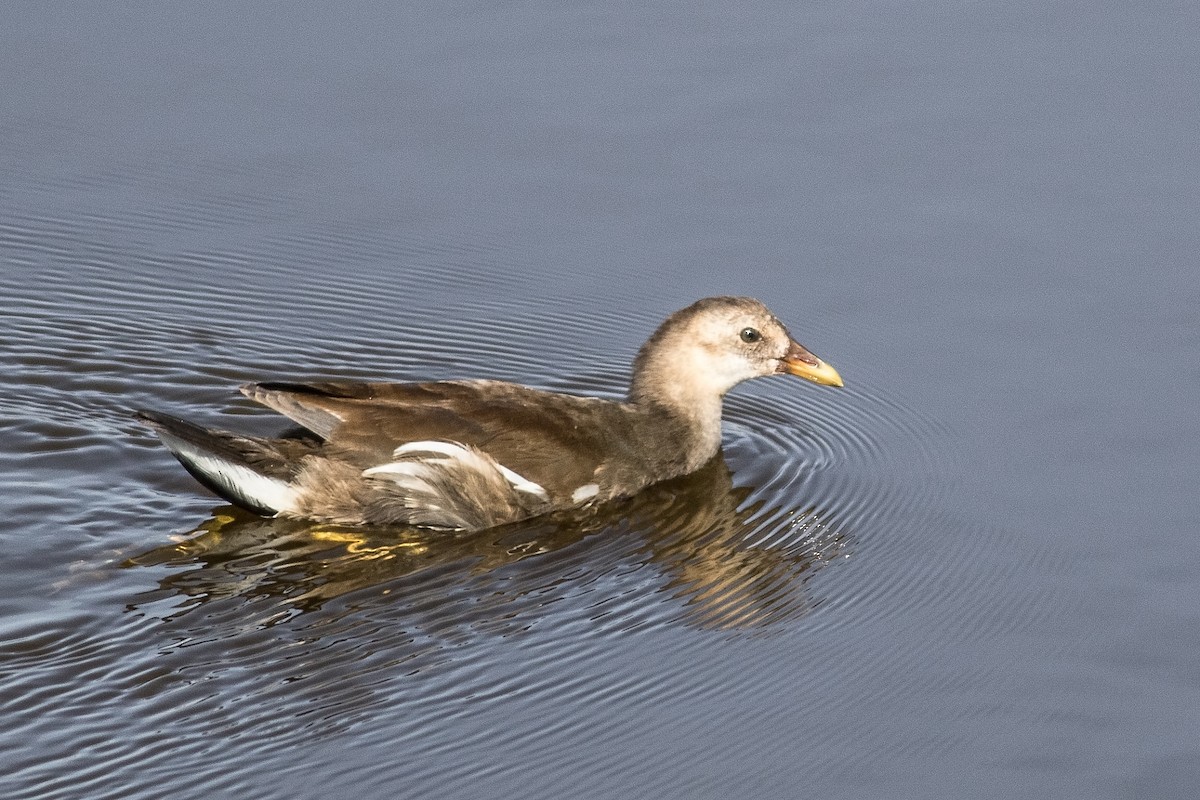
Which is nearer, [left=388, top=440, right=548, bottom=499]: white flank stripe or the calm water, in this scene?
the calm water

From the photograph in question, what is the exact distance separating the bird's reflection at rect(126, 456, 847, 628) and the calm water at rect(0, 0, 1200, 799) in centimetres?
2

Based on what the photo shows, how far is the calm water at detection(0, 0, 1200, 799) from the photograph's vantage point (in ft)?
20.4

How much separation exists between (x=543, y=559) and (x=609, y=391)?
1.75 meters

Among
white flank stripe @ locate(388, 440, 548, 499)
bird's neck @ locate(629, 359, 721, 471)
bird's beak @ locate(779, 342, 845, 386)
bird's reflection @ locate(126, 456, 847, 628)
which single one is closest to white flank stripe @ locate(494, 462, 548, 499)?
white flank stripe @ locate(388, 440, 548, 499)

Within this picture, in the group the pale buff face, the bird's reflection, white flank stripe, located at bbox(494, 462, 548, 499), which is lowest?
the bird's reflection

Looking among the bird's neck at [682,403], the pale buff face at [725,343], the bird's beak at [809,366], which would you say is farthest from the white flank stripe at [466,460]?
the bird's beak at [809,366]

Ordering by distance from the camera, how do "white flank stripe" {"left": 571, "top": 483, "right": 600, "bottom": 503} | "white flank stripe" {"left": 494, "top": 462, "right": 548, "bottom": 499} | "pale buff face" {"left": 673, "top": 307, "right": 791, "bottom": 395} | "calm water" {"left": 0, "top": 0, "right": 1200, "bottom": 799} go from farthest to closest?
"pale buff face" {"left": 673, "top": 307, "right": 791, "bottom": 395} → "white flank stripe" {"left": 571, "top": 483, "right": 600, "bottom": 503} → "white flank stripe" {"left": 494, "top": 462, "right": 548, "bottom": 499} → "calm water" {"left": 0, "top": 0, "right": 1200, "bottom": 799}

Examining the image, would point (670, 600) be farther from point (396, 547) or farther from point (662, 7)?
point (662, 7)

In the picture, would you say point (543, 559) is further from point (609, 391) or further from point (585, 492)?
point (609, 391)

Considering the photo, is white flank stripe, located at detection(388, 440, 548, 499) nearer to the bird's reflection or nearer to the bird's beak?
the bird's reflection

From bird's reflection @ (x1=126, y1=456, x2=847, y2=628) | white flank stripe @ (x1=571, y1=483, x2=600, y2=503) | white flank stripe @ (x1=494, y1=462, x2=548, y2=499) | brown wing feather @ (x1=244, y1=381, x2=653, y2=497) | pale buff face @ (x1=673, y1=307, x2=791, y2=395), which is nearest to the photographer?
bird's reflection @ (x1=126, y1=456, x2=847, y2=628)

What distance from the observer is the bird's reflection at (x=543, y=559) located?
729 centimetres

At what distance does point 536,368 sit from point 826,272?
1540mm

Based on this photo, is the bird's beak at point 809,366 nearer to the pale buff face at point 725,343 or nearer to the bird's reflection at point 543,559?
the pale buff face at point 725,343
